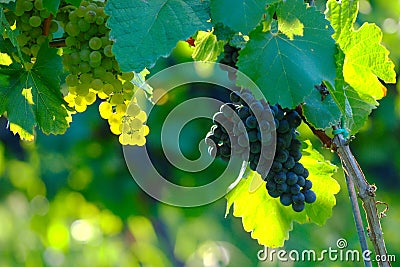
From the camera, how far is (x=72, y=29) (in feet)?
2.42

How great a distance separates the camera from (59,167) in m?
3.31

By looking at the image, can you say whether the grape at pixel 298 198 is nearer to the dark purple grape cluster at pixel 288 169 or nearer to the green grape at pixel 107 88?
the dark purple grape cluster at pixel 288 169

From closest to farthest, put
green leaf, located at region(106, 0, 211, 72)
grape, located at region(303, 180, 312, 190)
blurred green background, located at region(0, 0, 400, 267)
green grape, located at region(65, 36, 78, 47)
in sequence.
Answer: green leaf, located at region(106, 0, 211, 72) → green grape, located at region(65, 36, 78, 47) → grape, located at region(303, 180, 312, 190) → blurred green background, located at region(0, 0, 400, 267)

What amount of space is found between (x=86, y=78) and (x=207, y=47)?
146 mm

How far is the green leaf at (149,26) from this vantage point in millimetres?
651

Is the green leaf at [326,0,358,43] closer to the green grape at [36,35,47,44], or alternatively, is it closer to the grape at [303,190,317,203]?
the grape at [303,190,317,203]

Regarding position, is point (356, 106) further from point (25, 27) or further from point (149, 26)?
point (25, 27)

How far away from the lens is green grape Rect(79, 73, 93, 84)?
75cm

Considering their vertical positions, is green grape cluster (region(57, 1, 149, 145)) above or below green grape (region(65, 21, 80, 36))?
below

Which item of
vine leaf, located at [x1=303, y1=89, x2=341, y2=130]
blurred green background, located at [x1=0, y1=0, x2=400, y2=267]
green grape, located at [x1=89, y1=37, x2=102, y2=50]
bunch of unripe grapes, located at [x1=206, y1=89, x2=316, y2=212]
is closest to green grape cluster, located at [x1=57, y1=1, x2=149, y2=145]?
green grape, located at [x1=89, y1=37, x2=102, y2=50]

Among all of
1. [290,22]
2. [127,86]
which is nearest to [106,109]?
[127,86]

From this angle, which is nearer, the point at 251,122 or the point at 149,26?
the point at 149,26

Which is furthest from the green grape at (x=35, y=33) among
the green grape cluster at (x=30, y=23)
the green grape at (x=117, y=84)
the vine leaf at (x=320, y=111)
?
the vine leaf at (x=320, y=111)

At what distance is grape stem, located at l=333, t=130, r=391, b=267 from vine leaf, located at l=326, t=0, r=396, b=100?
0.22 ft
